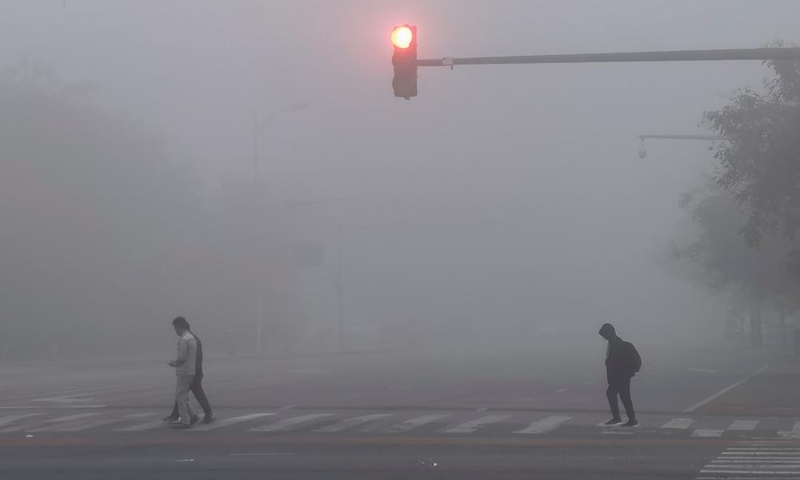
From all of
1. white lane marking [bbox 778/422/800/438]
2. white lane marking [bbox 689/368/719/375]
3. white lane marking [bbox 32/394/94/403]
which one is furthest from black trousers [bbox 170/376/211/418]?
white lane marking [bbox 689/368/719/375]

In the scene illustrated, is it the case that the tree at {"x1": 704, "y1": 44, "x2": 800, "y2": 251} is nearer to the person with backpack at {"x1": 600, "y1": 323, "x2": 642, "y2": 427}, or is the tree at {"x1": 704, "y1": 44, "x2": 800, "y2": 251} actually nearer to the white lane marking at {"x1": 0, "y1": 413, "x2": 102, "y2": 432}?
the person with backpack at {"x1": 600, "y1": 323, "x2": 642, "y2": 427}

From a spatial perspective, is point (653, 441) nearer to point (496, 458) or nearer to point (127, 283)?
point (496, 458)

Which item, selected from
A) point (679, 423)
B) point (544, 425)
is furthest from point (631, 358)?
point (544, 425)

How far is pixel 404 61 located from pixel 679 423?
8223mm

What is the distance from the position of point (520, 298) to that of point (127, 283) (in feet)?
207

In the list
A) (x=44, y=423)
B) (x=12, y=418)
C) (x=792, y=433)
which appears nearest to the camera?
A: (x=792, y=433)

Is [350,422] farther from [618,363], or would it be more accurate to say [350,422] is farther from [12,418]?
[12,418]

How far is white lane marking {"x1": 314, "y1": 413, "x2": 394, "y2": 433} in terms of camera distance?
2008 centimetres

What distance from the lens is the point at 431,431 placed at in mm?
19828

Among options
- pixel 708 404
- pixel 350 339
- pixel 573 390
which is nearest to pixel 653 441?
pixel 708 404

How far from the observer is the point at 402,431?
19.7 m

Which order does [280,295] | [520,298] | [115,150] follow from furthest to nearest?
[520,298], [280,295], [115,150]

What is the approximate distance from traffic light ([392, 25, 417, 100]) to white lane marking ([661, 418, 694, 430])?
24.0ft

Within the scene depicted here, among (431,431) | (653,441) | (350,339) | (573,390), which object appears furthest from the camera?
(350,339)
